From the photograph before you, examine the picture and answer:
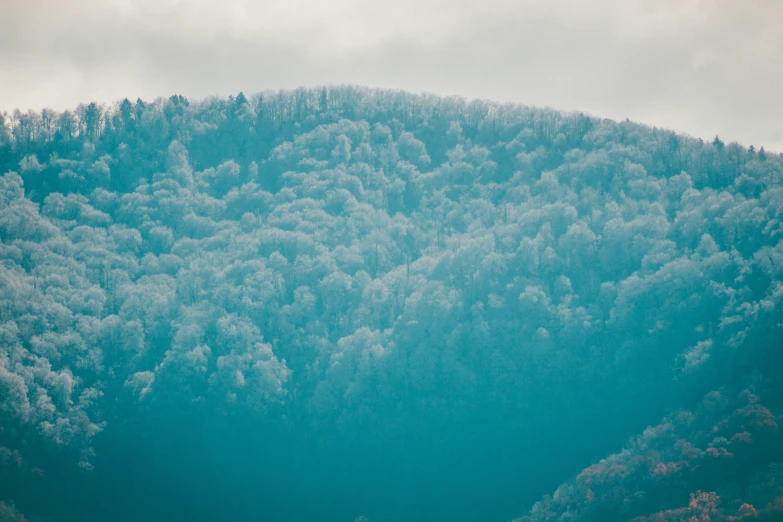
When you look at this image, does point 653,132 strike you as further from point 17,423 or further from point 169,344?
point 17,423

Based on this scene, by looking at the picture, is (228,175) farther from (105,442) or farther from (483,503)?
(483,503)

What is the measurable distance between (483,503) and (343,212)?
2222 inches

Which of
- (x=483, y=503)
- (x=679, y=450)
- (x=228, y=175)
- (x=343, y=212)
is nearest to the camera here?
(x=679, y=450)

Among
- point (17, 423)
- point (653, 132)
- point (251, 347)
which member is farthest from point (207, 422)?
point (653, 132)

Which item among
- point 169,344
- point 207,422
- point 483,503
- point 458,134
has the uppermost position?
point 458,134

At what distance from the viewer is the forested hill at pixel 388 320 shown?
315ft

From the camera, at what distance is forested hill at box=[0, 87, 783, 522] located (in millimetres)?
95938

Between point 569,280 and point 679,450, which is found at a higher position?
point 569,280

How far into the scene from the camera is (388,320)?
121 m

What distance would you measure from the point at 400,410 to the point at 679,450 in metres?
36.0

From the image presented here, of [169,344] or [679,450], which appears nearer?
[679,450]

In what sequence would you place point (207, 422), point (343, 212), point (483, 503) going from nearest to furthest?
point (483, 503)
point (207, 422)
point (343, 212)

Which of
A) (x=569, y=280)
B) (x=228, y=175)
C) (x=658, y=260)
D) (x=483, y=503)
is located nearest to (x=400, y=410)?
(x=483, y=503)

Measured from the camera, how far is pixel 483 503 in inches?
3797
